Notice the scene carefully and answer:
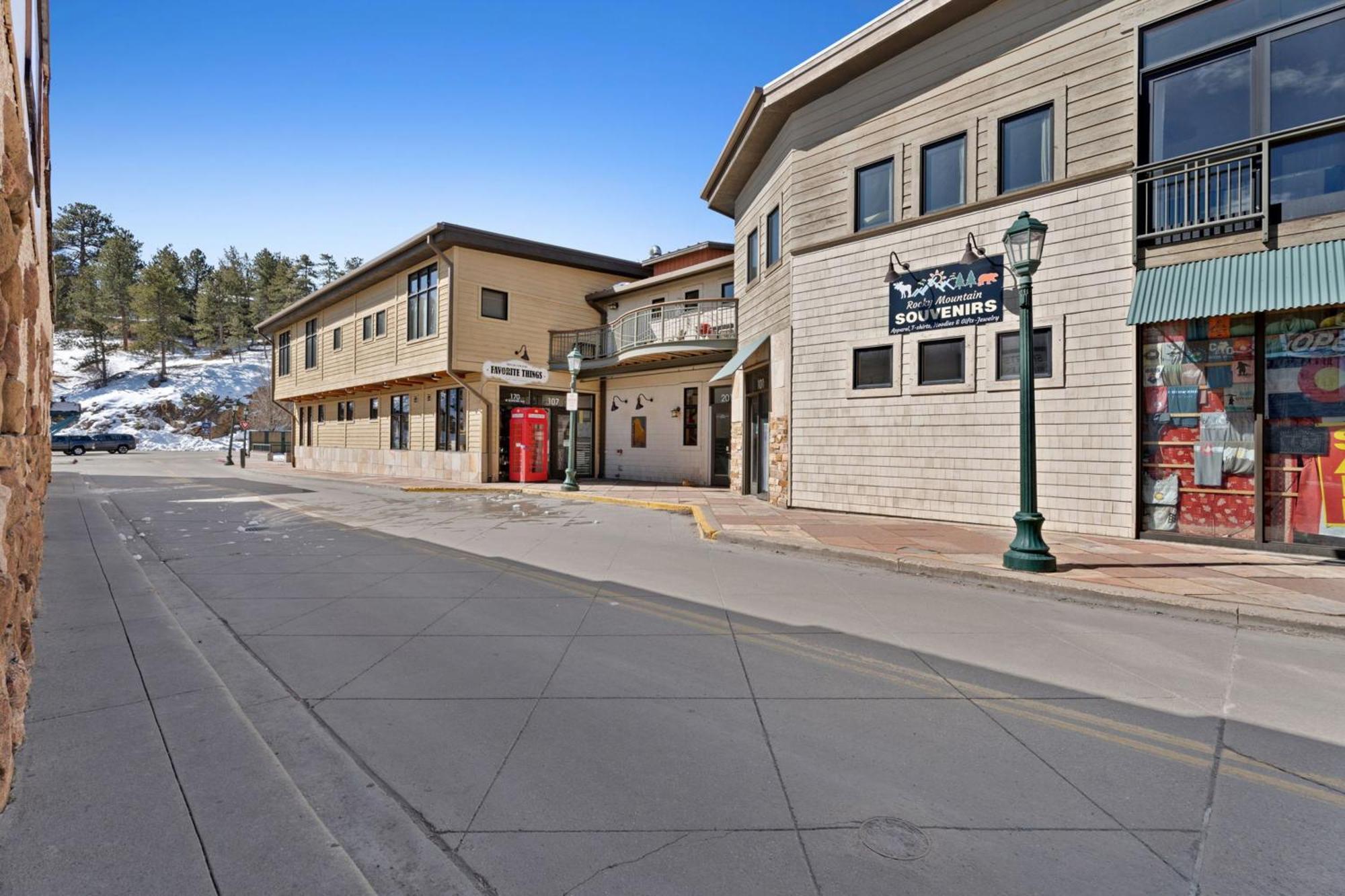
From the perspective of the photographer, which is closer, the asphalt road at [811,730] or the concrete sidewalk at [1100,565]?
the asphalt road at [811,730]

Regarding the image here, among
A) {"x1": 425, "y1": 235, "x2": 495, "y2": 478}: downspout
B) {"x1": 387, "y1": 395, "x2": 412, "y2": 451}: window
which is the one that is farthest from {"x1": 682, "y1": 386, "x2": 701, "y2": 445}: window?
{"x1": 387, "y1": 395, "x2": 412, "y2": 451}: window

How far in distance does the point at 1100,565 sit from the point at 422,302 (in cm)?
2205

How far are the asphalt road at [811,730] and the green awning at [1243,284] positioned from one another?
5.11 meters

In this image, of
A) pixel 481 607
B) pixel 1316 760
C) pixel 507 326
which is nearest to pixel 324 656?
pixel 481 607

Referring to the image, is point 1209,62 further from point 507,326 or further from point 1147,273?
point 507,326

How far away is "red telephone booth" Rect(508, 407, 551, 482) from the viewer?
2227 centimetres

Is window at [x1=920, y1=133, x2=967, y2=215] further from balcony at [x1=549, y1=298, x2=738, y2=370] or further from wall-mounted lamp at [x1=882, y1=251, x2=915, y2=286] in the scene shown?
balcony at [x1=549, y1=298, x2=738, y2=370]

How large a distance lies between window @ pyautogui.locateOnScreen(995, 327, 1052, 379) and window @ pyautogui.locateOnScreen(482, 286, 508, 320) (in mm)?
16590

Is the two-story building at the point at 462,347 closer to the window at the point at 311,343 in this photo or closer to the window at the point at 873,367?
the window at the point at 311,343

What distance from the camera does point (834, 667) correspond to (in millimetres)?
4570

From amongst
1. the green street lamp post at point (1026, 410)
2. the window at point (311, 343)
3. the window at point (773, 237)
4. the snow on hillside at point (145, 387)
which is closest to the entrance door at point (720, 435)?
the window at point (773, 237)

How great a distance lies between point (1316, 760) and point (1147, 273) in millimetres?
8504

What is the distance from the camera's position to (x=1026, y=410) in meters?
7.90

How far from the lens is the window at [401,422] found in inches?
1032
